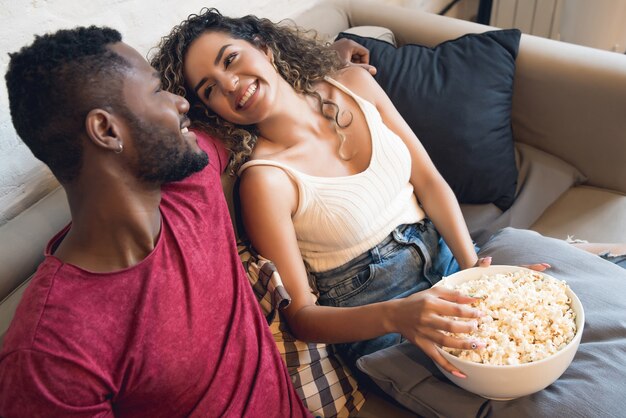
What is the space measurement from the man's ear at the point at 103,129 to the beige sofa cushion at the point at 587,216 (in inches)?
49.2

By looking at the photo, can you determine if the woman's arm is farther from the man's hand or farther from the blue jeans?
the man's hand

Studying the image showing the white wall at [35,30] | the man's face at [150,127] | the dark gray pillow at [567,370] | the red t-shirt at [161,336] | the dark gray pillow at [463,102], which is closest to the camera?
the red t-shirt at [161,336]

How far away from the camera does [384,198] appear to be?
135cm

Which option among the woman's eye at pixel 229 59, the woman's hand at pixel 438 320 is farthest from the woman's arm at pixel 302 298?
the woman's eye at pixel 229 59

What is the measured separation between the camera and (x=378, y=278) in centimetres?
131

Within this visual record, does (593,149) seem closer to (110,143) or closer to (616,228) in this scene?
(616,228)

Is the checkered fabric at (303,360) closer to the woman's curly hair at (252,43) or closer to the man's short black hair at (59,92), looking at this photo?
the woman's curly hair at (252,43)

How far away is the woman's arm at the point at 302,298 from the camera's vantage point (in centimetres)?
103

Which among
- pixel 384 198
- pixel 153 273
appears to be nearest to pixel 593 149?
pixel 384 198

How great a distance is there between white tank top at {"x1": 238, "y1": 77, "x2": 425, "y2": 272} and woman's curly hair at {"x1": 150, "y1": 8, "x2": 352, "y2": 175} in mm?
87

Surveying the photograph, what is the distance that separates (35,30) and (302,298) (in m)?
0.76

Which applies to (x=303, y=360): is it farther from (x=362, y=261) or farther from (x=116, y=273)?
(x=116, y=273)

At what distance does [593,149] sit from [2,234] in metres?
1.51

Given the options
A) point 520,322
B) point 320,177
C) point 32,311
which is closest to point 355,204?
point 320,177
